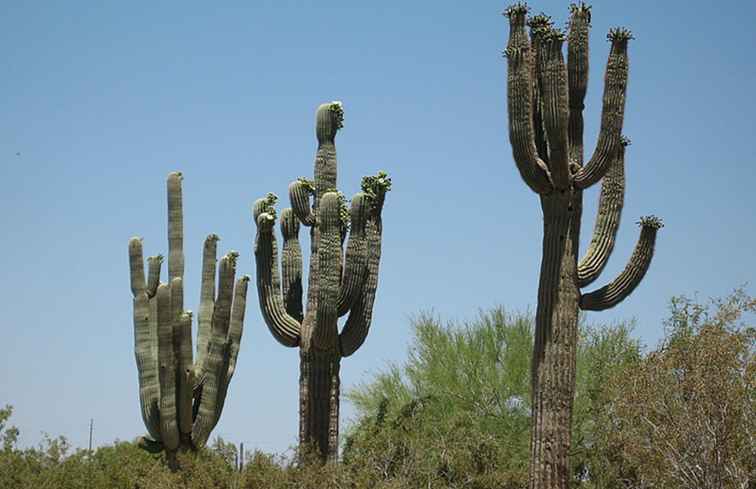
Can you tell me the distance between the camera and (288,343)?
59.3 ft

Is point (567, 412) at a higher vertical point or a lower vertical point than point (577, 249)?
lower

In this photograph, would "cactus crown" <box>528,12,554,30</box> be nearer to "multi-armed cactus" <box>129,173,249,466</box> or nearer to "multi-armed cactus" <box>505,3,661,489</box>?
"multi-armed cactus" <box>505,3,661,489</box>

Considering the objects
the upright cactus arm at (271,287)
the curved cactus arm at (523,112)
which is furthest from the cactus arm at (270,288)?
the curved cactus arm at (523,112)

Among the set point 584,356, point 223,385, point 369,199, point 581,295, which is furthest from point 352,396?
point 581,295

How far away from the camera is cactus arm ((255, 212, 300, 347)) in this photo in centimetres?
1798

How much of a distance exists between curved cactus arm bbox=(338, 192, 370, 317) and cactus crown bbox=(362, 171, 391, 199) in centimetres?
47

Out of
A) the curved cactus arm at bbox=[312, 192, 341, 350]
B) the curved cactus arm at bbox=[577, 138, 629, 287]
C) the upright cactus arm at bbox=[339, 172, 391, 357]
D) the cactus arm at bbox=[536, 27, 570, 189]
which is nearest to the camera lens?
the cactus arm at bbox=[536, 27, 570, 189]

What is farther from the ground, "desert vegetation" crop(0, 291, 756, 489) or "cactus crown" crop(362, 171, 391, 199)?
"cactus crown" crop(362, 171, 391, 199)

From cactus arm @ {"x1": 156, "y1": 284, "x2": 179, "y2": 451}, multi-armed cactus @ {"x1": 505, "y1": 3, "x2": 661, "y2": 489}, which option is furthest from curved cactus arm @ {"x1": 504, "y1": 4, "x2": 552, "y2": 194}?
cactus arm @ {"x1": 156, "y1": 284, "x2": 179, "y2": 451}

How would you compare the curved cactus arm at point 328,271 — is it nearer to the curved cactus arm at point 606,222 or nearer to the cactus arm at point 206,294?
the cactus arm at point 206,294

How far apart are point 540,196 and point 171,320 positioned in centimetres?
624

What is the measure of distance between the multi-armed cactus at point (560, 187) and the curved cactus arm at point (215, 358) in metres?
5.79

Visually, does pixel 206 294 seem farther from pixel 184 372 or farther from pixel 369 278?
pixel 369 278

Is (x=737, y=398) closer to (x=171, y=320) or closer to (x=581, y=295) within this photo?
(x=581, y=295)
